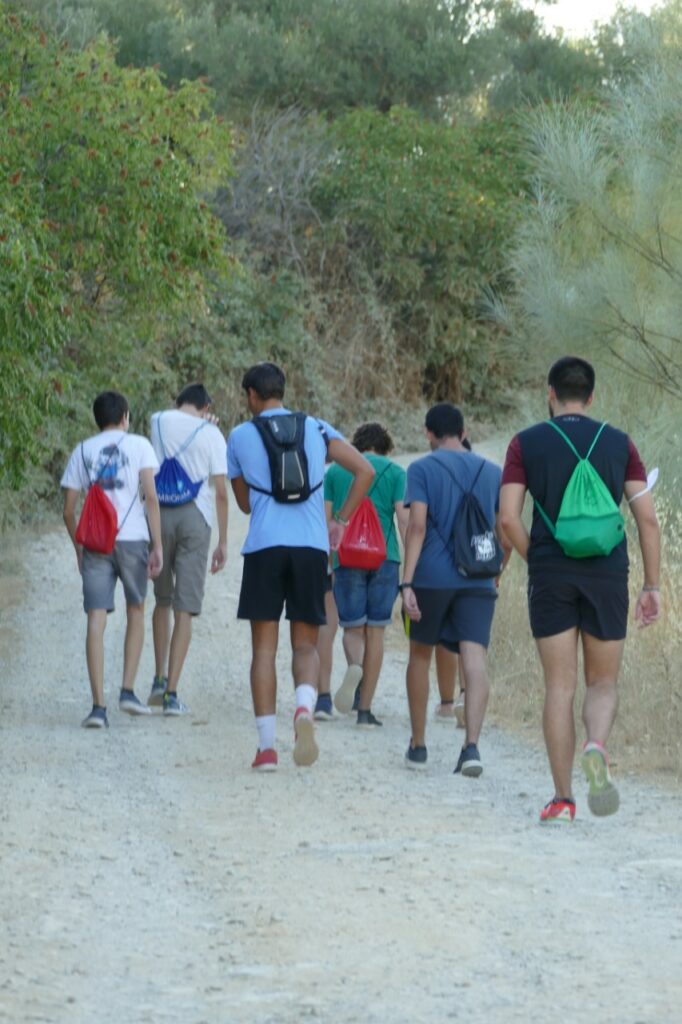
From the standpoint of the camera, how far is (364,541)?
32.8 feet

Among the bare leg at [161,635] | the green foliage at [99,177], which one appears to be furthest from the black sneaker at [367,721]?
the green foliage at [99,177]

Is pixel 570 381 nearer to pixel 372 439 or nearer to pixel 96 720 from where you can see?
pixel 372 439

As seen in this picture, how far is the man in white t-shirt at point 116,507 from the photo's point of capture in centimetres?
1002

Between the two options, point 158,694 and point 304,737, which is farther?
point 158,694

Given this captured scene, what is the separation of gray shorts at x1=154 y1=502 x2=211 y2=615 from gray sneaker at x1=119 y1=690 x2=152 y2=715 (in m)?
0.59

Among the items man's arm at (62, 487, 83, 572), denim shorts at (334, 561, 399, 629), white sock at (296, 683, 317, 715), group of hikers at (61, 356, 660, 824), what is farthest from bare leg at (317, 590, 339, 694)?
white sock at (296, 683, 317, 715)

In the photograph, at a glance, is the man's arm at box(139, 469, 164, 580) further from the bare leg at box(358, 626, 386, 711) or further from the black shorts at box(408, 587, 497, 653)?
the black shorts at box(408, 587, 497, 653)

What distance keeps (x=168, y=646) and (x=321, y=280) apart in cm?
1897

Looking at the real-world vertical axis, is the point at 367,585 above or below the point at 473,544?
below

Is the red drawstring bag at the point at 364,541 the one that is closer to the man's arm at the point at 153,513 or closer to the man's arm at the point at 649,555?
the man's arm at the point at 153,513

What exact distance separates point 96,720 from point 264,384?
2430 millimetres

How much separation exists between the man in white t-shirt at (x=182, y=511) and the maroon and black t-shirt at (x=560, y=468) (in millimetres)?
3456

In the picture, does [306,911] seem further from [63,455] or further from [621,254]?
[63,455]

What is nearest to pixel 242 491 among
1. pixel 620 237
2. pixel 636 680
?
pixel 636 680
